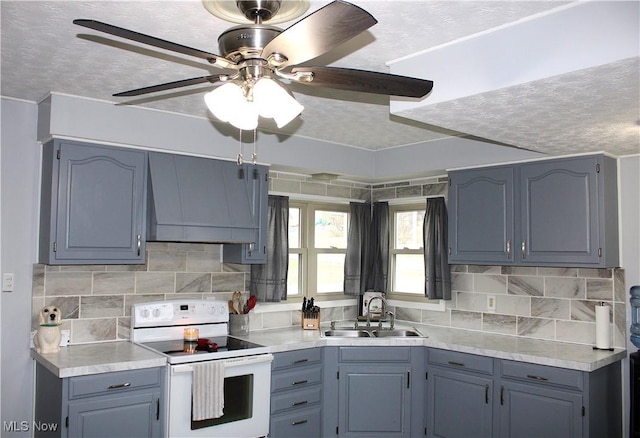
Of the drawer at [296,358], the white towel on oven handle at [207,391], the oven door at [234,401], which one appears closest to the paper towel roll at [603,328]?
the drawer at [296,358]

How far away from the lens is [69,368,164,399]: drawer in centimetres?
301

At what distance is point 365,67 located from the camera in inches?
107

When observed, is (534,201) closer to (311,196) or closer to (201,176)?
(311,196)

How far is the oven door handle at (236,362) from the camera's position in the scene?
3.28 metres

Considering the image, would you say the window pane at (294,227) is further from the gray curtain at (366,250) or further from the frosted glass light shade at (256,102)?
the frosted glass light shade at (256,102)

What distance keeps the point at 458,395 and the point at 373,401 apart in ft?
2.02

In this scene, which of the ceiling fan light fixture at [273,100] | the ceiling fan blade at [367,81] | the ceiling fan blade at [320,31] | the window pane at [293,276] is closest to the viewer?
the ceiling fan blade at [320,31]

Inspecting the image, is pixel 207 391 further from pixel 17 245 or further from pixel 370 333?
pixel 370 333

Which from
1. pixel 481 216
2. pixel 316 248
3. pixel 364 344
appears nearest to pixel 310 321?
pixel 364 344

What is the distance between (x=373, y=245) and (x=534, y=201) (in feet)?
5.61

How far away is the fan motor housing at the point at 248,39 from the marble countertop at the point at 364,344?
2060 millimetres

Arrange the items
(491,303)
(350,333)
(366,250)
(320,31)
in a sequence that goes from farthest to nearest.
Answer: (366,250) < (350,333) < (491,303) < (320,31)

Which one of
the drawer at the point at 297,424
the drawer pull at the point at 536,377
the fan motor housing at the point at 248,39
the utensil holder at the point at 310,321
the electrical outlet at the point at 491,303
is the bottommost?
the drawer at the point at 297,424

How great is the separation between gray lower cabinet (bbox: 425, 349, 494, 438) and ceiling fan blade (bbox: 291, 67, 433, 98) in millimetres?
2381
